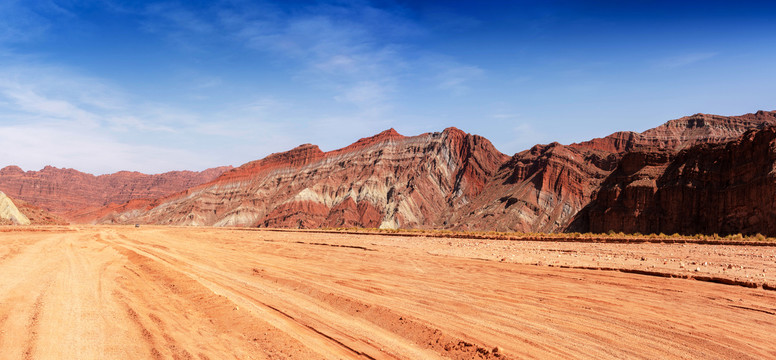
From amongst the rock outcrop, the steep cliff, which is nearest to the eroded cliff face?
the steep cliff

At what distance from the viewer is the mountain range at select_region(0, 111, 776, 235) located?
140ft

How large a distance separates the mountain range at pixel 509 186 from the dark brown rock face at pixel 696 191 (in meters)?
0.13

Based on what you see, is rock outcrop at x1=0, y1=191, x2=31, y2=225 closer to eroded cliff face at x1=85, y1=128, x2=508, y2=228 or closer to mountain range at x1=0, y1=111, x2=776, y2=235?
eroded cliff face at x1=85, y1=128, x2=508, y2=228

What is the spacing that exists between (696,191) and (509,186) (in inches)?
1792

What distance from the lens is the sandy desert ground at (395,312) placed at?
21.3 ft

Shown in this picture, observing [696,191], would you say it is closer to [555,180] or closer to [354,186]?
[555,180]

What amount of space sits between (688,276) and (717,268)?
2684 mm

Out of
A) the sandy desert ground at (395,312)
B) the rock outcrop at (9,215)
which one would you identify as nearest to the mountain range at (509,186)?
the sandy desert ground at (395,312)

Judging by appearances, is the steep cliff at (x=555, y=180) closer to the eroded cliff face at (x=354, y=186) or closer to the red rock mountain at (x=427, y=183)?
the red rock mountain at (x=427, y=183)

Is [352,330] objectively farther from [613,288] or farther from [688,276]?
[688,276]

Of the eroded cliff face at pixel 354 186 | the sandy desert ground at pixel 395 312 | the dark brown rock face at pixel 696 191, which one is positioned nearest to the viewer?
the sandy desert ground at pixel 395 312

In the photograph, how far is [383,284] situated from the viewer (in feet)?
39.4

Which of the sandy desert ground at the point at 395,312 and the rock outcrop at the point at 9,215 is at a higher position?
the sandy desert ground at the point at 395,312

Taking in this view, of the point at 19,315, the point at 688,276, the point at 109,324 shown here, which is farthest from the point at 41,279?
the point at 688,276
